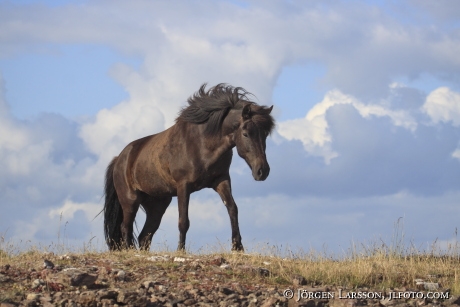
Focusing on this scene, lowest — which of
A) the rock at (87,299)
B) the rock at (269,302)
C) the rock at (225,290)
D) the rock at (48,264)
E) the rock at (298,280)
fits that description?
the rock at (269,302)

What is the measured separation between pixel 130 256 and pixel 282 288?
249 cm

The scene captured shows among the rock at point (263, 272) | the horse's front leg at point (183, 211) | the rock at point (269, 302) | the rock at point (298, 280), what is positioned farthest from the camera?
the horse's front leg at point (183, 211)

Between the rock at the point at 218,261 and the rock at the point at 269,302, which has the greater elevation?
the rock at the point at 218,261

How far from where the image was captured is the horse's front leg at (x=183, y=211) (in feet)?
44.2

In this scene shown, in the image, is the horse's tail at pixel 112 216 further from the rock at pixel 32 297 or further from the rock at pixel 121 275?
the rock at pixel 32 297

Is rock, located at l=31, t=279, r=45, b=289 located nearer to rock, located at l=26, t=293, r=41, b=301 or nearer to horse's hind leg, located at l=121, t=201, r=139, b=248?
rock, located at l=26, t=293, r=41, b=301

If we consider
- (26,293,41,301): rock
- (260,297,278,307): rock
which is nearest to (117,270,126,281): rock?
(26,293,41,301): rock

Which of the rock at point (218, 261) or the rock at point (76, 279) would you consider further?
the rock at point (218, 261)

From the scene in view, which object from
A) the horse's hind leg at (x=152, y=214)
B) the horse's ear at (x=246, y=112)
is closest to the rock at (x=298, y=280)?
the horse's ear at (x=246, y=112)

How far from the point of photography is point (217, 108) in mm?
13734

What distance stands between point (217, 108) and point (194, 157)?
0.97m

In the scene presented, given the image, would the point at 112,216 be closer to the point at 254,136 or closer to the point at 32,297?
the point at 254,136

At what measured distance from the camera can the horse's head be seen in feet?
42.0

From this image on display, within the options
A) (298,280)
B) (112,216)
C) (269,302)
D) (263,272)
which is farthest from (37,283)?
(112,216)
